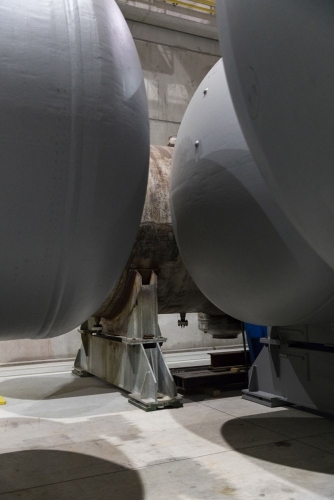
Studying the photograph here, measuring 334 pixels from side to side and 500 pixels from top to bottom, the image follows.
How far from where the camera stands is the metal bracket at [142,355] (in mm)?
3816

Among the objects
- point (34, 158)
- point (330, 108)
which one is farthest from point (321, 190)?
point (34, 158)

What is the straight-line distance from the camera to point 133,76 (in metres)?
1.76

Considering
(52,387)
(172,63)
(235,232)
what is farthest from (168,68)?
(235,232)

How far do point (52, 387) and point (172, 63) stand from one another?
5888mm

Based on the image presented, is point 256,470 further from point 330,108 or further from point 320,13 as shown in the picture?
point 320,13

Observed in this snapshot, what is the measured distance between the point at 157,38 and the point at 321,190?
7.81 meters

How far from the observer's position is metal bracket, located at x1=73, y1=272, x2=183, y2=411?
382cm

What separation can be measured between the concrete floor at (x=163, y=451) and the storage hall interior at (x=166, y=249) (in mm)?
15

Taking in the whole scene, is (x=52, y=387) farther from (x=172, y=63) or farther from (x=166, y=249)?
(x=172, y=63)

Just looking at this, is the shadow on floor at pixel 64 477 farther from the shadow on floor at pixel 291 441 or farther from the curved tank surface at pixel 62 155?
the curved tank surface at pixel 62 155

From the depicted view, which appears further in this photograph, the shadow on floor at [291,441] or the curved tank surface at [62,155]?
the shadow on floor at [291,441]

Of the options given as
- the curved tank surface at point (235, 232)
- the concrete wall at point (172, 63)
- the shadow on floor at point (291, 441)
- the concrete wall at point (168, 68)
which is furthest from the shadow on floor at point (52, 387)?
the concrete wall at point (168, 68)

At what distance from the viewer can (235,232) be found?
2.36m

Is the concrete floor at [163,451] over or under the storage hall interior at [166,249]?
under
